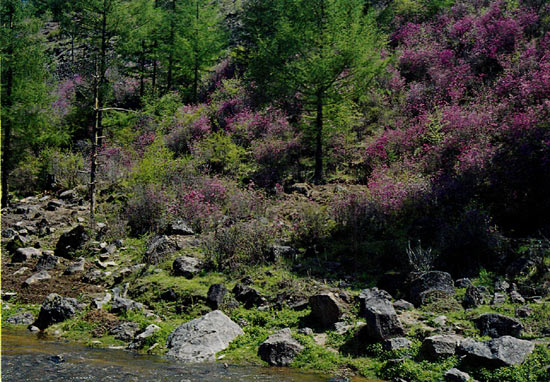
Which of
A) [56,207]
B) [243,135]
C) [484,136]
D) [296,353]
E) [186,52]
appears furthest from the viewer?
[186,52]

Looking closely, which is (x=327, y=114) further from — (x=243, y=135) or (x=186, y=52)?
(x=186, y=52)

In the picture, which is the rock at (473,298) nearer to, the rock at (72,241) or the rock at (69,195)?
the rock at (72,241)

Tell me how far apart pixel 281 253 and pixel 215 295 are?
270 centimetres

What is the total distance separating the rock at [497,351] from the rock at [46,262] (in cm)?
1084

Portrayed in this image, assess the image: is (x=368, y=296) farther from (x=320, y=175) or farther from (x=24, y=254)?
(x=24, y=254)

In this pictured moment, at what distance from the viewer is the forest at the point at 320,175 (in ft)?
28.9

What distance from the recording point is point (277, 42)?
19000 mm

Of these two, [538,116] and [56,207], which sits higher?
[538,116]

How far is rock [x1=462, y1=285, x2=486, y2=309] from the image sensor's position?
8.39 meters

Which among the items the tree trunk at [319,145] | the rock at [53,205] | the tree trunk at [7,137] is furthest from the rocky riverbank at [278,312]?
the tree trunk at [7,137]

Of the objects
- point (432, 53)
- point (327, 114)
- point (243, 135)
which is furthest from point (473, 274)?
point (432, 53)

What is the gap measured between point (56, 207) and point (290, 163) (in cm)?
969

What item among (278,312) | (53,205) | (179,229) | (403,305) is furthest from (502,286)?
(53,205)

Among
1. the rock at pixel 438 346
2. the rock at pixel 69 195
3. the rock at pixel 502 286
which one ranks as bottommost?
the rock at pixel 438 346
